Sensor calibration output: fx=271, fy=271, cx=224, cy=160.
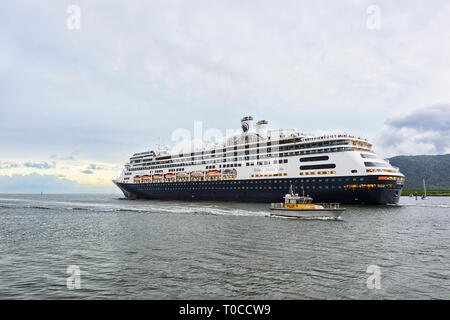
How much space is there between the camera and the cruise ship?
5575 centimetres

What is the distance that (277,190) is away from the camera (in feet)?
213

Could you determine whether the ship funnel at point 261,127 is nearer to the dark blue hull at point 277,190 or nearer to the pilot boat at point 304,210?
the dark blue hull at point 277,190

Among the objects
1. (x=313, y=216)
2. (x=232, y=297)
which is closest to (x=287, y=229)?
(x=313, y=216)

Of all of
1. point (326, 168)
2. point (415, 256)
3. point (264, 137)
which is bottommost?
point (415, 256)

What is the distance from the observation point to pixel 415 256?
17859 mm

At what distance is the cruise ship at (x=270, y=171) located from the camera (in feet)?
183

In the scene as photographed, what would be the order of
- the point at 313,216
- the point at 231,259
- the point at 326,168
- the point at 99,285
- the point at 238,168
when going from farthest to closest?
1. the point at 238,168
2. the point at 326,168
3. the point at 313,216
4. the point at 231,259
5. the point at 99,285

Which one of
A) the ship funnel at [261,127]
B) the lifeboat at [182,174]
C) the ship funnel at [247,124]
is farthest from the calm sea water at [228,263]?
the ship funnel at [247,124]

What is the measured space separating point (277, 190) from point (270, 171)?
17.6 ft

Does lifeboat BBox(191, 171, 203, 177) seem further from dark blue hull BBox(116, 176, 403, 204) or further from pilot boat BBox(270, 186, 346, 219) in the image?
pilot boat BBox(270, 186, 346, 219)
